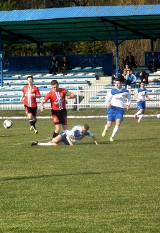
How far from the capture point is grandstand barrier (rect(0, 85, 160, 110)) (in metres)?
43.2

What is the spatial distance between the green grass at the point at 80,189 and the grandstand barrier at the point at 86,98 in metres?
21.8

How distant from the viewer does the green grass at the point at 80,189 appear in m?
9.58

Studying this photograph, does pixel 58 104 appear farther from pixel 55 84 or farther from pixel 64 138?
pixel 64 138

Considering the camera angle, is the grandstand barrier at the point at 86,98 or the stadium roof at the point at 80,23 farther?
A: the stadium roof at the point at 80,23

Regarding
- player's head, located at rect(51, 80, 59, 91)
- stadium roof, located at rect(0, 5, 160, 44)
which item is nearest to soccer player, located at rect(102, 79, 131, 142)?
player's head, located at rect(51, 80, 59, 91)

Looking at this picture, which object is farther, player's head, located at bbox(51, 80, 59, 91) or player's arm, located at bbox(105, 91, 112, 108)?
player's arm, located at bbox(105, 91, 112, 108)

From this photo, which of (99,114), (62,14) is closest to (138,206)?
(99,114)

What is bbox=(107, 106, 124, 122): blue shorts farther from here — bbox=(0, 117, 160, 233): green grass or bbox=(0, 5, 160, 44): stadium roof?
bbox=(0, 5, 160, 44): stadium roof

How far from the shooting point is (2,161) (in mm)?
17234

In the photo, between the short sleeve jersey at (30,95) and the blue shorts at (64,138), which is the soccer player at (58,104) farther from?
the short sleeve jersey at (30,95)

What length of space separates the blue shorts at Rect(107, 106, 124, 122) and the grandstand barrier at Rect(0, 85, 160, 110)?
18.9m

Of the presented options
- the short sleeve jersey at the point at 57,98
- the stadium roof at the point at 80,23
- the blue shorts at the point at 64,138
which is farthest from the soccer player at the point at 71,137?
the stadium roof at the point at 80,23

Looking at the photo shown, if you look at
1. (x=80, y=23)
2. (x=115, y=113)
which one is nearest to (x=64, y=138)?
(x=115, y=113)

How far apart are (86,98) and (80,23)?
6201mm
